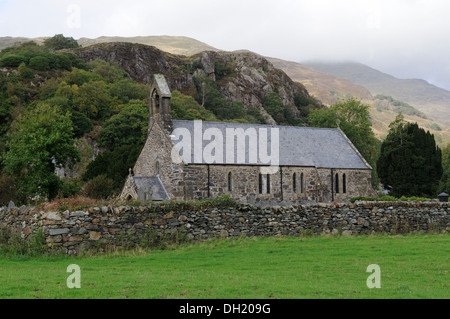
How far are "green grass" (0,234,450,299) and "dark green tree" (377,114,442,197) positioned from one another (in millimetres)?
31227

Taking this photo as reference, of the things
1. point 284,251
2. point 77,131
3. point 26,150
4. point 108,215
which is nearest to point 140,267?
point 108,215

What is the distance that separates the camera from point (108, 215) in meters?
20.9

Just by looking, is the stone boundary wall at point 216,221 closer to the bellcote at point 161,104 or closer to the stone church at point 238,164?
the stone church at point 238,164

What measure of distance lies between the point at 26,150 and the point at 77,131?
1720 inches

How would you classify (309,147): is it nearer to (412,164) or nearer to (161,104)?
(412,164)

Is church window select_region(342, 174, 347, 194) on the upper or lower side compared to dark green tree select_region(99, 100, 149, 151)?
lower

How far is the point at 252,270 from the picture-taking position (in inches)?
625

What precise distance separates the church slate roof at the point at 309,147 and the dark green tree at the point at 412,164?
25.4ft

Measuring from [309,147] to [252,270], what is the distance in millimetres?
33718

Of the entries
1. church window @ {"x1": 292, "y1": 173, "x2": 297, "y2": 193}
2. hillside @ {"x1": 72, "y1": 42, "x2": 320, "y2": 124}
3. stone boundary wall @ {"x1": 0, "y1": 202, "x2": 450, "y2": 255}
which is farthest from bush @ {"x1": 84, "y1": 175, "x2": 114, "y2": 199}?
hillside @ {"x1": 72, "y1": 42, "x2": 320, "y2": 124}

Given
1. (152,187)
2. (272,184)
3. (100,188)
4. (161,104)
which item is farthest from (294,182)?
(100,188)

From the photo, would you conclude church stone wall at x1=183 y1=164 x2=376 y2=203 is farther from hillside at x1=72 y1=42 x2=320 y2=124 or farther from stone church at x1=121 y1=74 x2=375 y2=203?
hillside at x1=72 y1=42 x2=320 y2=124

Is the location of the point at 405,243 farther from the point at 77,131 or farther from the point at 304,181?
the point at 77,131

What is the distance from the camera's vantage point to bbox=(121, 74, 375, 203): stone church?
134 feet
